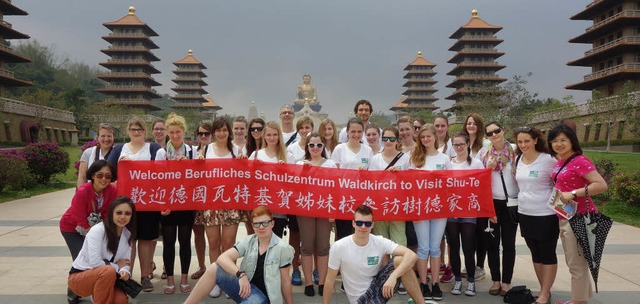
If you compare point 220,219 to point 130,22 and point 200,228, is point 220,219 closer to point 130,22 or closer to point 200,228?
point 200,228

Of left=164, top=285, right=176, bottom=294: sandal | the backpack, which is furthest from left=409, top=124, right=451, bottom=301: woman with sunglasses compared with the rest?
left=164, top=285, right=176, bottom=294: sandal

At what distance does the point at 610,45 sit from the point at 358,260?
40.9 m

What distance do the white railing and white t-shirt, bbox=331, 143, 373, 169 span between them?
3743 centimetres

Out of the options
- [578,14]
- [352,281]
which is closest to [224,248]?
[352,281]

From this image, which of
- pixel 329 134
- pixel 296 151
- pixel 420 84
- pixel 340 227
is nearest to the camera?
pixel 340 227

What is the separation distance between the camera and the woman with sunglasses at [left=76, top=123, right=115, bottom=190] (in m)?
4.57

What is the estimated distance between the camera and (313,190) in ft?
15.5

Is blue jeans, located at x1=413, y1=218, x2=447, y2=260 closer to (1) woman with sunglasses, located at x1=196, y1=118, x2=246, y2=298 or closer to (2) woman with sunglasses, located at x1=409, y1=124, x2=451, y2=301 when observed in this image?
(2) woman with sunglasses, located at x1=409, y1=124, x2=451, y2=301

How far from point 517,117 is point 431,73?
43.9 m

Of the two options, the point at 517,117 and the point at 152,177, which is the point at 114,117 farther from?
the point at 152,177

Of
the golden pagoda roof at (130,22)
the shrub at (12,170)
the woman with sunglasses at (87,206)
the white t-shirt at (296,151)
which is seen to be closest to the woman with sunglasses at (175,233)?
the woman with sunglasses at (87,206)

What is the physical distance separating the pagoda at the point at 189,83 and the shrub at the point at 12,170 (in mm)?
64800

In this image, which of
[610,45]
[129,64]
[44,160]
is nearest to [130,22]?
[129,64]

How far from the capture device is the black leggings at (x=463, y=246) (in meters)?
4.58
